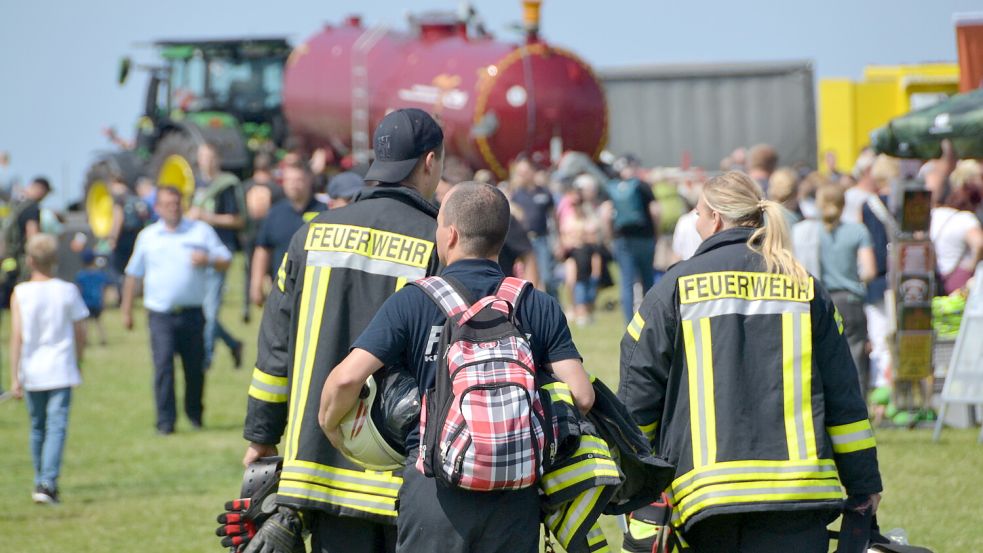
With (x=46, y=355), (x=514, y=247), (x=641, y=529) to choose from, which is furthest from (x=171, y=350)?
(x=641, y=529)

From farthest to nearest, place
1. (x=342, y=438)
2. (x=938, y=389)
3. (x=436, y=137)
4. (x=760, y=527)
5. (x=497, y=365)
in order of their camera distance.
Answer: (x=938, y=389), (x=436, y=137), (x=760, y=527), (x=342, y=438), (x=497, y=365)

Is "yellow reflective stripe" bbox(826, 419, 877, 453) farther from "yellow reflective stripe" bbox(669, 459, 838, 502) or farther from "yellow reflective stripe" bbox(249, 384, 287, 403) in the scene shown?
"yellow reflective stripe" bbox(249, 384, 287, 403)

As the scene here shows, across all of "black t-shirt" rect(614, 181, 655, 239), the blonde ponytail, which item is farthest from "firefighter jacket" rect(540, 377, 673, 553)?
"black t-shirt" rect(614, 181, 655, 239)

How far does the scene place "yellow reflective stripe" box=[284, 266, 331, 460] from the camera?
4.83 meters

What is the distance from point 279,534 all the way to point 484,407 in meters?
1.27

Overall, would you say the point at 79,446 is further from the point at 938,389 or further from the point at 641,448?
the point at 641,448

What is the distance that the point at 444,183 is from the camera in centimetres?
793

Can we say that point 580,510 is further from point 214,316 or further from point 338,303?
point 214,316

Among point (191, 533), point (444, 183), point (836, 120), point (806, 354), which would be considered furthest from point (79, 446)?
point (836, 120)

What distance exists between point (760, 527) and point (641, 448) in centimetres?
59

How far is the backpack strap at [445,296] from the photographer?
4055mm

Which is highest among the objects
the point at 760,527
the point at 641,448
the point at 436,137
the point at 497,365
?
the point at 436,137

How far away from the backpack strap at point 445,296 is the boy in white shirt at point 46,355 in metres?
5.30

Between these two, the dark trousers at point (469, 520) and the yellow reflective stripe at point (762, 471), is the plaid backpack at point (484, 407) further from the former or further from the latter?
the yellow reflective stripe at point (762, 471)
